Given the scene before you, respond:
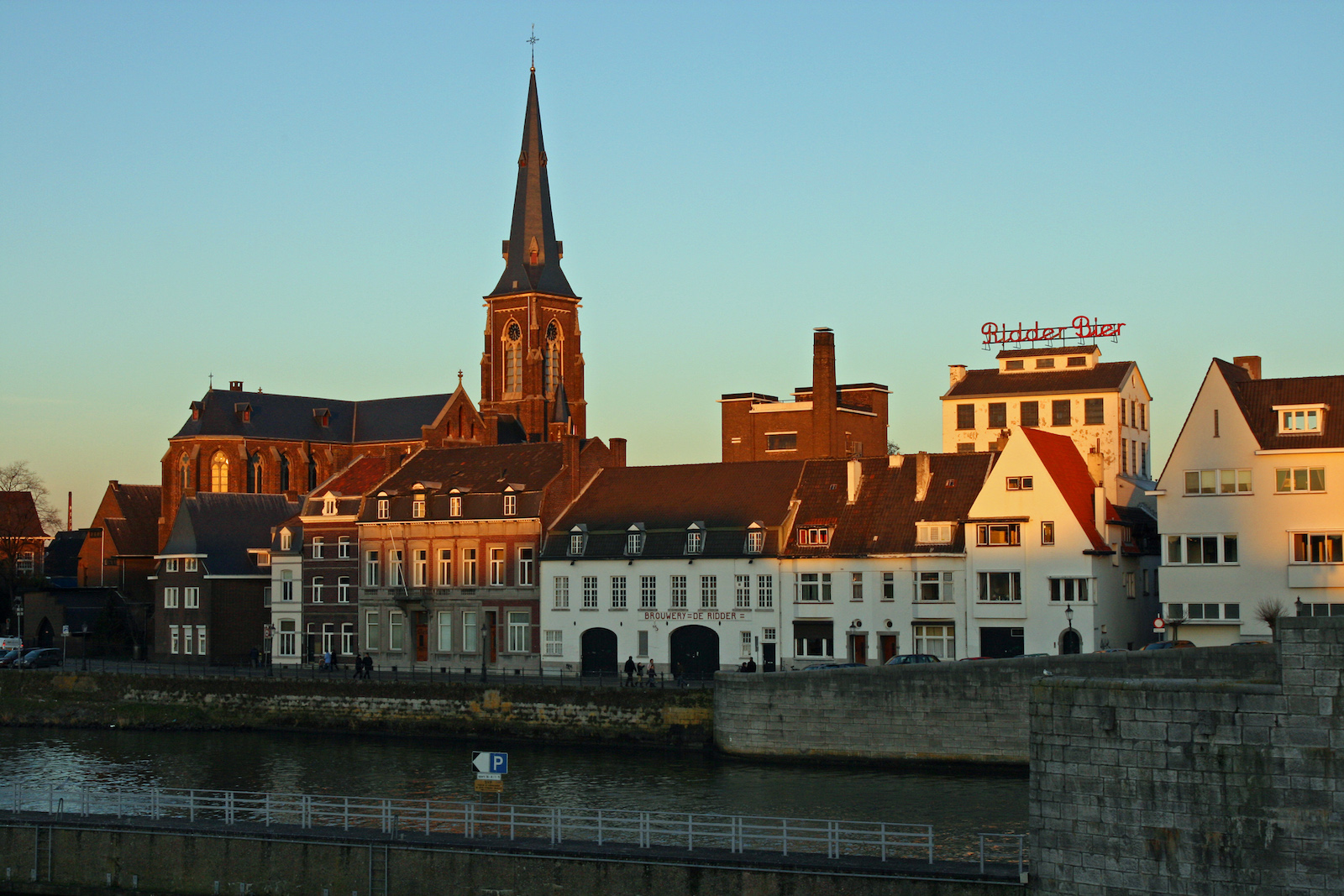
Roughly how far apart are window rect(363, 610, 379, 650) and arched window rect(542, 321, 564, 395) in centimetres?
6578

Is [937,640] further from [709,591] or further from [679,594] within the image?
[679,594]

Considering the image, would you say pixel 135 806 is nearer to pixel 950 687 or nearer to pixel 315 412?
pixel 950 687

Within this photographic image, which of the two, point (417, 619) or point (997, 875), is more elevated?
point (417, 619)

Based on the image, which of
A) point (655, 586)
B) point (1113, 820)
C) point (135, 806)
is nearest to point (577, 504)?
point (655, 586)

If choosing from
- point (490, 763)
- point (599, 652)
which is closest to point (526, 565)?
point (599, 652)

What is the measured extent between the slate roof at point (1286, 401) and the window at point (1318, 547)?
3.14 m

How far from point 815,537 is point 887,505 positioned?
3.26 metres

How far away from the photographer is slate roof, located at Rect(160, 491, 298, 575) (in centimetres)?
8962

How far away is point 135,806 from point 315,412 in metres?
87.4

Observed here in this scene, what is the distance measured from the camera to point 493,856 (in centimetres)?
3262

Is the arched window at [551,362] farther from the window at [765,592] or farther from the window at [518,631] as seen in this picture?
the window at [765,592]

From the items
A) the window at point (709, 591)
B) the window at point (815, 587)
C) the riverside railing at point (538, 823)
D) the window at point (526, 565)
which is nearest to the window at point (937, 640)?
the window at point (815, 587)

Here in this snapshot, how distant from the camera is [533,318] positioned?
14600cm

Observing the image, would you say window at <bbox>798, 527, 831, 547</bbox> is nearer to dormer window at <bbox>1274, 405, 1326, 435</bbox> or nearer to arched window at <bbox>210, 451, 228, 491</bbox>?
dormer window at <bbox>1274, 405, 1326, 435</bbox>
